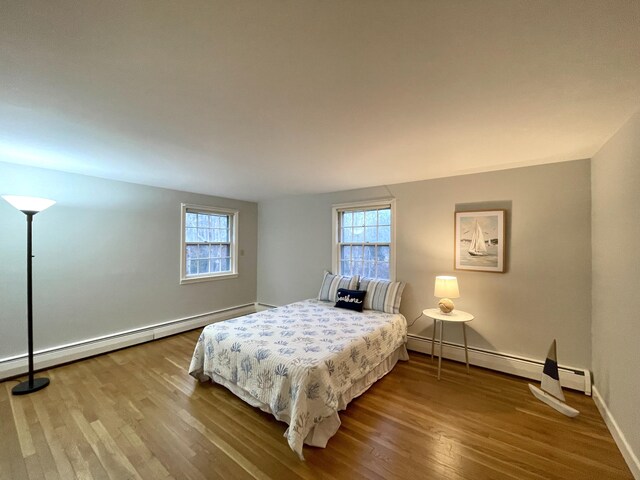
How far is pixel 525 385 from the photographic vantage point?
103 inches

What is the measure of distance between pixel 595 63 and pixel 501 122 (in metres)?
0.59

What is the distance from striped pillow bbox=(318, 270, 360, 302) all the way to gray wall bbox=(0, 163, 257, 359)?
2195 millimetres

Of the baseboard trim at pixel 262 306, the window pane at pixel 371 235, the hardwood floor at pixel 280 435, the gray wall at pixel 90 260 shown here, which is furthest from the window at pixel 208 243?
the window pane at pixel 371 235

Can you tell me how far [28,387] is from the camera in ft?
8.01

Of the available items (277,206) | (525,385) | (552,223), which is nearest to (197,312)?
(277,206)

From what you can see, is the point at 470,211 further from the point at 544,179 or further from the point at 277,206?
the point at 277,206

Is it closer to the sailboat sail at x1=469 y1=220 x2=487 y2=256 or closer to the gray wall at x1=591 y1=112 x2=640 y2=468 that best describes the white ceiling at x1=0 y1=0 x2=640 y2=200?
the gray wall at x1=591 y1=112 x2=640 y2=468

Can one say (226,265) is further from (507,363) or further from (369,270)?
(507,363)

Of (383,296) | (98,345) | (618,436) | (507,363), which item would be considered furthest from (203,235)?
(618,436)

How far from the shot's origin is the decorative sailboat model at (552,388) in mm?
2188

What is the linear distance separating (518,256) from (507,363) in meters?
1.20

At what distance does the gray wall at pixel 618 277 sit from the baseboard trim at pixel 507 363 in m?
0.18

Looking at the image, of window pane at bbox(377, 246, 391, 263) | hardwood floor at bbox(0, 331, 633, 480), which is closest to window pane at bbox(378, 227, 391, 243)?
window pane at bbox(377, 246, 391, 263)

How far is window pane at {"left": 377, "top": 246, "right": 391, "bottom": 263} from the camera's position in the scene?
374cm
